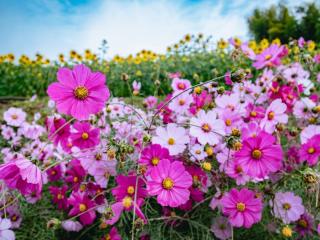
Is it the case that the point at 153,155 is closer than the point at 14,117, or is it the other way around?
the point at 153,155

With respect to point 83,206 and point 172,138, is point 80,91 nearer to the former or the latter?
point 172,138

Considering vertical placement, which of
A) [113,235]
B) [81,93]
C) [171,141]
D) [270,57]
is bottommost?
[113,235]

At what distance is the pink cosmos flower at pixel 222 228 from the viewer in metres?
1.00

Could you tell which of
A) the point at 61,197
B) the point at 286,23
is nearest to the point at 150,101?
the point at 61,197

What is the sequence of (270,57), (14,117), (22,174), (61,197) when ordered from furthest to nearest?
(14,117) → (270,57) → (61,197) → (22,174)

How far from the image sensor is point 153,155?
34.1 inches

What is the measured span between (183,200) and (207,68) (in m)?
3.74

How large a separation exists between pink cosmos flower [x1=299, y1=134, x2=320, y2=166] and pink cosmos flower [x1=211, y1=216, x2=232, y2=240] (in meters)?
0.29

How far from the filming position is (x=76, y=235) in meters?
1.20

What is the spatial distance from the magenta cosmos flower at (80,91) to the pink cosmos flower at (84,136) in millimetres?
298

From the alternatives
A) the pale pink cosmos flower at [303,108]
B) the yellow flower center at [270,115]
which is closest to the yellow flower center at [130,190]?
the yellow flower center at [270,115]

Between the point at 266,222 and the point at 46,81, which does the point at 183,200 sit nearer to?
the point at 266,222

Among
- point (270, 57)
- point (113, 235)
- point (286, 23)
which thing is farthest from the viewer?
point (286, 23)

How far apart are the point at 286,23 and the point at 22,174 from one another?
13991 millimetres
